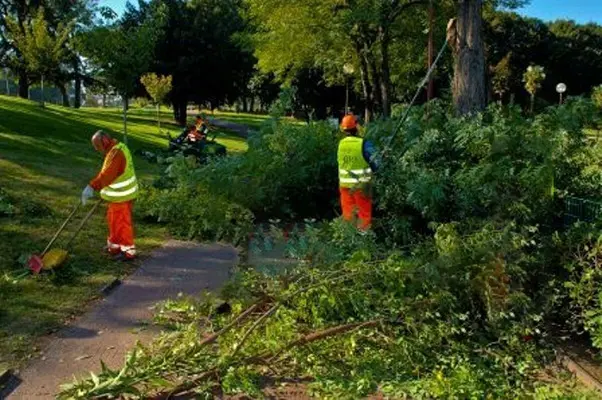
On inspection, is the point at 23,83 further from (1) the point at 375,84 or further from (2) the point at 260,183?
(2) the point at 260,183

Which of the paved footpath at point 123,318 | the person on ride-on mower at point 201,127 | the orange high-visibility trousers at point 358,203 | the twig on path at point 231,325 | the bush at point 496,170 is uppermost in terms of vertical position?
the bush at point 496,170

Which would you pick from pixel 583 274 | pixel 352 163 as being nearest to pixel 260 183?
pixel 352 163

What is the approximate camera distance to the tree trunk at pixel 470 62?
1252 cm

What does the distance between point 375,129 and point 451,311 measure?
635cm

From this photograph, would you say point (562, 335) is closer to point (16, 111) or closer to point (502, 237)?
point (502, 237)

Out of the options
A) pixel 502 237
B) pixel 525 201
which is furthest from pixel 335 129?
pixel 502 237

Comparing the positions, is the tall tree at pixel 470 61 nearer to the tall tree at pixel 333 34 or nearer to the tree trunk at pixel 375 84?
the tall tree at pixel 333 34

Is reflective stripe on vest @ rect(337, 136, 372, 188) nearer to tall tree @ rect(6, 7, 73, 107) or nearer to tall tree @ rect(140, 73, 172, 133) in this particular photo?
tall tree @ rect(140, 73, 172, 133)

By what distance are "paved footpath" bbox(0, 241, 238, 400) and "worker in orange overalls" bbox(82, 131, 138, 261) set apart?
0.43 metres

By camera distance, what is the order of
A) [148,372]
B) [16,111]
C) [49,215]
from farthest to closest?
[16,111], [49,215], [148,372]

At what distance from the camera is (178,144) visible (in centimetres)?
1811

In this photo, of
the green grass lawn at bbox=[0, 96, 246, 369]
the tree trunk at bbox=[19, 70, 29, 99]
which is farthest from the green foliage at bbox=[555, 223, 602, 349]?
the tree trunk at bbox=[19, 70, 29, 99]

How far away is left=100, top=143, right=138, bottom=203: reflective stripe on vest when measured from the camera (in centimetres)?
863

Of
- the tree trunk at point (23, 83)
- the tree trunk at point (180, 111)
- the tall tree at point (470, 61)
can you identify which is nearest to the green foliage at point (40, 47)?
the tree trunk at point (180, 111)
